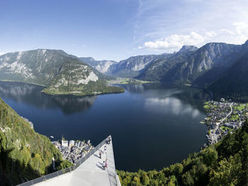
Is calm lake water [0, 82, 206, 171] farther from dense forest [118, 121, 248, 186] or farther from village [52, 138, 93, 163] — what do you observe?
dense forest [118, 121, 248, 186]

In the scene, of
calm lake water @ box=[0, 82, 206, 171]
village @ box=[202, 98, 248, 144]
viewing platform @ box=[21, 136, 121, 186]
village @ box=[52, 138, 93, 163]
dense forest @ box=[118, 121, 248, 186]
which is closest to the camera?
viewing platform @ box=[21, 136, 121, 186]

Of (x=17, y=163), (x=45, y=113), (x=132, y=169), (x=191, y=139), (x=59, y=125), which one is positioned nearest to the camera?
(x=17, y=163)

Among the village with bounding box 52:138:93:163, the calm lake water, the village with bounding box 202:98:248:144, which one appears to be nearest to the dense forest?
the calm lake water

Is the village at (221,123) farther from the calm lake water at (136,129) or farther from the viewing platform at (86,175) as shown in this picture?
the viewing platform at (86,175)

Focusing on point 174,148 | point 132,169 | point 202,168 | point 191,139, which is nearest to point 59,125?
point 132,169

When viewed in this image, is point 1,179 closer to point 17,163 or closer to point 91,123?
point 17,163
